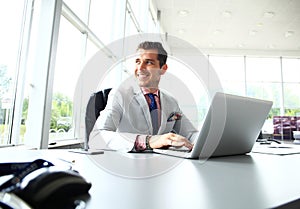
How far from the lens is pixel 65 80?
199cm

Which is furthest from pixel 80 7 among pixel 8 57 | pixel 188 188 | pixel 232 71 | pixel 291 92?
pixel 291 92

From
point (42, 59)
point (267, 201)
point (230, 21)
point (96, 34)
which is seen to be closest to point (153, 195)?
point (267, 201)

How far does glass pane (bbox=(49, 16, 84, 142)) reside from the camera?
1861 millimetres

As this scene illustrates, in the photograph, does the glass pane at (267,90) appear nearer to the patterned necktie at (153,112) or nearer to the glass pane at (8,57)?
the patterned necktie at (153,112)

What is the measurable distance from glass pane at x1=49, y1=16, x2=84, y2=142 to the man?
2.55ft

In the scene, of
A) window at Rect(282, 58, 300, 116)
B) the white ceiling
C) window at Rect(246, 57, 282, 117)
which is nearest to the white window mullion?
the white ceiling

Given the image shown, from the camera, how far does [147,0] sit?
4160 mm

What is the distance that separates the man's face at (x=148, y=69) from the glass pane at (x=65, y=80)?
0.79 m

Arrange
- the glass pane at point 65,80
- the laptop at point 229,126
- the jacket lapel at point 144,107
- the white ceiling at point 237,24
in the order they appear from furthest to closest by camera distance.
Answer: the white ceiling at point 237,24 < the glass pane at point 65,80 < the jacket lapel at point 144,107 < the laptop at point 229,126

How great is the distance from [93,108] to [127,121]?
0.65 ft

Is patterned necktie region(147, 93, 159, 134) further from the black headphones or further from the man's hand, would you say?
the black headphones

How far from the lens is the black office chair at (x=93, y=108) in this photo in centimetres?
102

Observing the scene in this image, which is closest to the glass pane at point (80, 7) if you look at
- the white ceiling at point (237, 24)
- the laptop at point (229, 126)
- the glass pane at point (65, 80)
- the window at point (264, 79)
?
the glass pane at point (65, 80)

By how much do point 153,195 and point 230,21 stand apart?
17.9 feet
